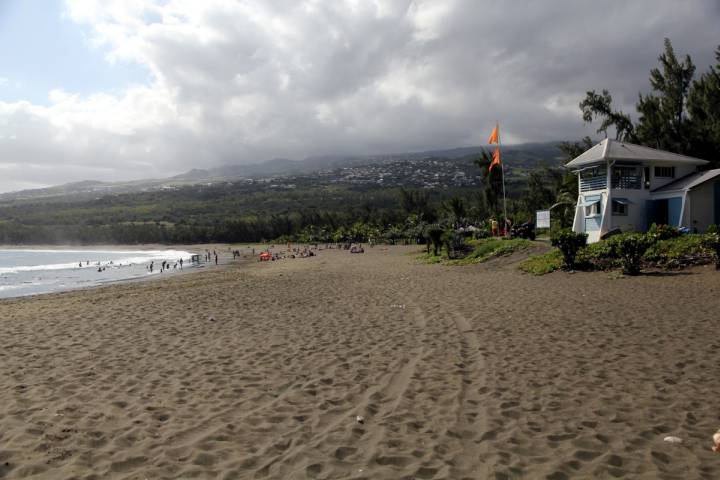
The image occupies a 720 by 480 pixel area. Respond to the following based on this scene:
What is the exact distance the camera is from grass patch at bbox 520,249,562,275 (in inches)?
758

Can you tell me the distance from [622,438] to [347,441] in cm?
282

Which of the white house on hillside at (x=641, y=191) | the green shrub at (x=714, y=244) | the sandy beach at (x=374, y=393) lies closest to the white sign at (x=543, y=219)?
the white house on hillside at (x=641, y=191)

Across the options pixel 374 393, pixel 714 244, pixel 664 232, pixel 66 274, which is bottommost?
pixel 66 274

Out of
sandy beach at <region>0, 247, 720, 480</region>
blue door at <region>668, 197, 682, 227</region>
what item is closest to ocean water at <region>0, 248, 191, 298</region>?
sandy beach at <region>0, 247, 720, 480</region>

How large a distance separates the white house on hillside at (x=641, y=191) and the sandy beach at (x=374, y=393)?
1304 cm

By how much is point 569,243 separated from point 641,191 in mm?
9249

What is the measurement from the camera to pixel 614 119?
120 feet

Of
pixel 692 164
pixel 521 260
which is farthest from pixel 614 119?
pixel 521 260

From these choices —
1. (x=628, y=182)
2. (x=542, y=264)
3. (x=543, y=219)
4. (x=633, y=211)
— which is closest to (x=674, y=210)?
(x=633, y=211)

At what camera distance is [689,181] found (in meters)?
23.5

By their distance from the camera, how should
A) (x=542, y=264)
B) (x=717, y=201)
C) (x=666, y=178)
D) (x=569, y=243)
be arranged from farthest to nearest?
(x=666, y=178), (x=717, y=201), (x=542, y=264), (x=569, y=243)

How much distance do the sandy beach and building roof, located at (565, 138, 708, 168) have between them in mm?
13545

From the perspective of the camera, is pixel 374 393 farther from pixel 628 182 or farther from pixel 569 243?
pixel 628 182

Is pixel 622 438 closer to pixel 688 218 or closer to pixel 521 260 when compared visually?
pixel 521 260
